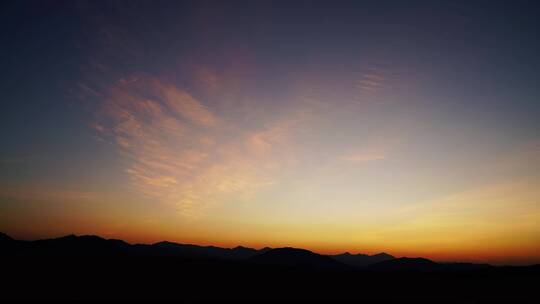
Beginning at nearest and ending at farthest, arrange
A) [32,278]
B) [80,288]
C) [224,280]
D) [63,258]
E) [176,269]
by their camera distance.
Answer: [80,288] < [32,278] < [224,280] < [176,269] < [63,258]

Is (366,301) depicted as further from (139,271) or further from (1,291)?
(1,291)

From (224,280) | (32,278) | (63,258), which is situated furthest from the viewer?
(63,258)

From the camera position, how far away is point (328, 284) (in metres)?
44.1

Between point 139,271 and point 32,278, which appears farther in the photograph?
point 139,271

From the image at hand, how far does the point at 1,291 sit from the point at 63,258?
27.1m

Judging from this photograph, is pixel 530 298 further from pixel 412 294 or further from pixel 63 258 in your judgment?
pixel 63 258

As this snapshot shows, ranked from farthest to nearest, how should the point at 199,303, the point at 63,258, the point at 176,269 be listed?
the point at 63,258 < the point at 176,269 < the point at 199,303

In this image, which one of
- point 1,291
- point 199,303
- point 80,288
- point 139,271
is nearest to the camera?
point 199,303

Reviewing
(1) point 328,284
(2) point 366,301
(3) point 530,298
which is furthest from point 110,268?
(3) point 530,298

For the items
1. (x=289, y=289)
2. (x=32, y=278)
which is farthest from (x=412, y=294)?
(x=32, y=278)

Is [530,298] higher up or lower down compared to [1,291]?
higher up

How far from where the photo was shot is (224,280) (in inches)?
1706

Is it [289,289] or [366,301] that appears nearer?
[366,301]

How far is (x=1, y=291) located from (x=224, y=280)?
24.3 metres
